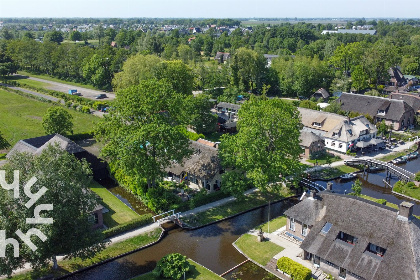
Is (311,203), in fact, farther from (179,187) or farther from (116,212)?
(116,212)

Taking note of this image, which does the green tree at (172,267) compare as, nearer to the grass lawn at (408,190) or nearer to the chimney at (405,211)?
the chimney at (405,211)

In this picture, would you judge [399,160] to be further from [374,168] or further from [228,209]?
[228,209]

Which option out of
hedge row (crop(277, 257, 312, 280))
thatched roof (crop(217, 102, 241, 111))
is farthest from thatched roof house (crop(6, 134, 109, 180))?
thatched roof (crop(217, 102, 241, 111))

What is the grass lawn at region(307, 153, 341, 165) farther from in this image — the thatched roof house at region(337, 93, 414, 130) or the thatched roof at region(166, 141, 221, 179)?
the thatched roof house at region(337, 93, 414, 130)

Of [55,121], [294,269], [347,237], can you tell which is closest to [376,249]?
[347,237]

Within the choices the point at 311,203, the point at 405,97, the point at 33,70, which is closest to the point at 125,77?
the point at 311,203

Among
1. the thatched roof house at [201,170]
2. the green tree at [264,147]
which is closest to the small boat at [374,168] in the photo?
the green tree at [264,147]
